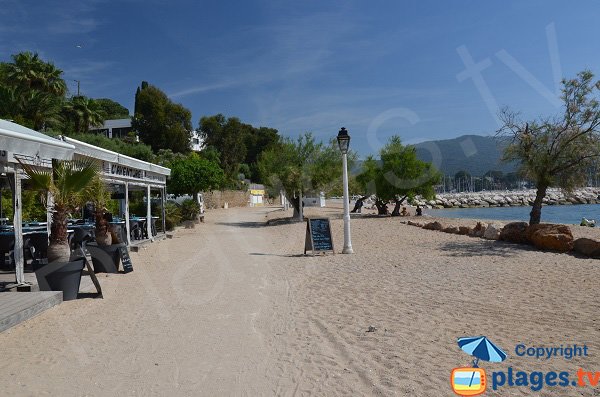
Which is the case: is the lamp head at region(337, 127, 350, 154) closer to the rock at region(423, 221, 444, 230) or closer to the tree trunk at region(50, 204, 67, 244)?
the tree trunk at region(50, 204, 67, 244)

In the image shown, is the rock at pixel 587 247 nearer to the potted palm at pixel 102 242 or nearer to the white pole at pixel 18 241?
the potted palm at pixel 102 242

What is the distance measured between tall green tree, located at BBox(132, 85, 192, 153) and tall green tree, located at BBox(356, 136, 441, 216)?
32.4 m

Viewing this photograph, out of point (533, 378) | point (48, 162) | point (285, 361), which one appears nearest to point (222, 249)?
point (48, 162)

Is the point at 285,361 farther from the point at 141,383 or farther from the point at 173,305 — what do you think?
the point at 173,305

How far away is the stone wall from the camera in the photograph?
46.6m

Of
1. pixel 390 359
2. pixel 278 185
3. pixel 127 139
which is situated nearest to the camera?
pixel 390 359

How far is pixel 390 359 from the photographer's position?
4199 millimetres

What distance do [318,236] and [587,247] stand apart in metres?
6.08

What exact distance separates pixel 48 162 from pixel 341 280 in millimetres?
5998

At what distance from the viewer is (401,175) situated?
2789 cm

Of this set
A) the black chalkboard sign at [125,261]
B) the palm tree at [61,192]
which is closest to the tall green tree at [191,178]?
the black chalkboard sign at [125,261]

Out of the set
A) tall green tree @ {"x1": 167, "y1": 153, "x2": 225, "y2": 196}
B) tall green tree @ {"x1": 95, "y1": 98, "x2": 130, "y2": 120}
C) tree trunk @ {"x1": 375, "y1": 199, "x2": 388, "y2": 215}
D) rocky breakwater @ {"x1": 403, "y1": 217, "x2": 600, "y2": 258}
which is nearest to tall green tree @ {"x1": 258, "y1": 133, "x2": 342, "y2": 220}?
tall green tree @ {"x1": 167, "y1": 153, "x2": 225, "y2": 196}

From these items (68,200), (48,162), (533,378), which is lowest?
(533,378)

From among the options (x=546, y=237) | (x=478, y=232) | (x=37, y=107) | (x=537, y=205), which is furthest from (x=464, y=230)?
(x=37, y=107)
